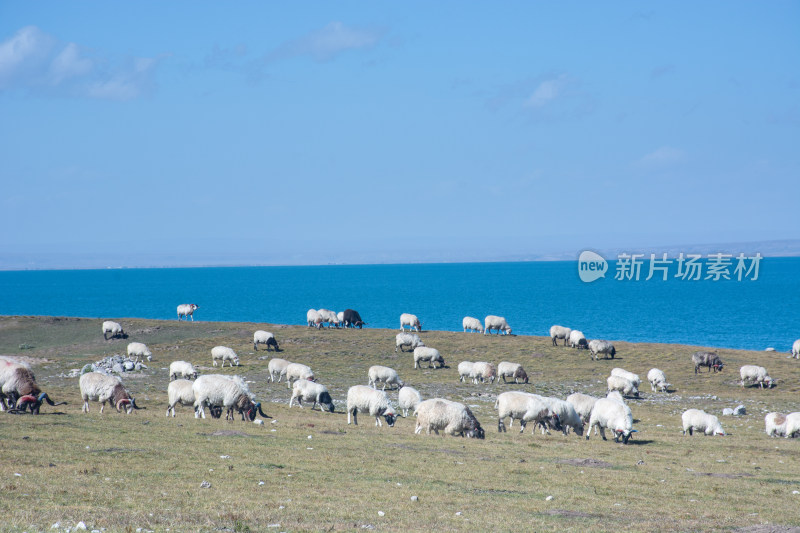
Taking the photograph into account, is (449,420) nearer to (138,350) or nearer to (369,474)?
(369,474)

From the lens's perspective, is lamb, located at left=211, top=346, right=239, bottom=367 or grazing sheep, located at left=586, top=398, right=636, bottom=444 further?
lamb, located at left=211, top=346, right=239, bottom=367

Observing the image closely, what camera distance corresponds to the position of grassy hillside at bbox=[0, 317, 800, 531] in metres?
13.6

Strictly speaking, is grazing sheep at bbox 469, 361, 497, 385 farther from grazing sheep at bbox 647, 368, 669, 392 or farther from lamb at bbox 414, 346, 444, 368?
grazing sheep at bbox 647, 368, 669, 392

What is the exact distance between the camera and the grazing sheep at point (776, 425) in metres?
29.1

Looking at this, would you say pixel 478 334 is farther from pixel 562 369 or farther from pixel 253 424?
pixel 253 424

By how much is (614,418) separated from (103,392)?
19408mm

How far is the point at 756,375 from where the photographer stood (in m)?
44.5

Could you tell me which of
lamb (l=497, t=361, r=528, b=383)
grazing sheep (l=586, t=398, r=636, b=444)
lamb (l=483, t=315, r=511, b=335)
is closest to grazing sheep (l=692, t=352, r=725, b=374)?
lamb (l=497, t=361, r=528, b=383)

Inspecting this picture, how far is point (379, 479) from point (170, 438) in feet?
23.7

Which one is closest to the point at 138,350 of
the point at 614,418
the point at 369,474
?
Result: the point at 614,418

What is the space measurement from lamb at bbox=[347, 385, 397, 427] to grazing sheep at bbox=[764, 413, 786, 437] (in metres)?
15.1

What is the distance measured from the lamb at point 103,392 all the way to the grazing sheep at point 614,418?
17619mm

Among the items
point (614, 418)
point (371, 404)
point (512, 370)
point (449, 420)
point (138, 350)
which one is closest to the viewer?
point (449, 420)

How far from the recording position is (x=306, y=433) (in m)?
24.4
